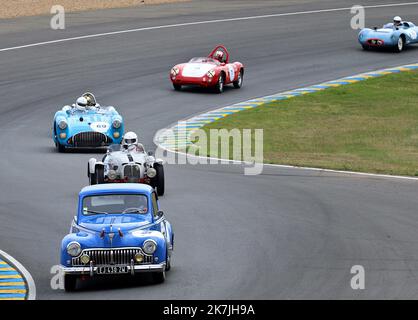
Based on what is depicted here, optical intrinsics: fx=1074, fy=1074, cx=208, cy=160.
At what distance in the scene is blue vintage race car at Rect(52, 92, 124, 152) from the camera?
3153 centimetres

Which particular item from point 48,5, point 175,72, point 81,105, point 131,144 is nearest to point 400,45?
point 175,72

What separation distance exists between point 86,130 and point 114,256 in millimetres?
14804

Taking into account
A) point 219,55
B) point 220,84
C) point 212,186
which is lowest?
point 212,186

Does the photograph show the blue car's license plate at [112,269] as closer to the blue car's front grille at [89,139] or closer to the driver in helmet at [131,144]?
the driver in helmet at [131,144]

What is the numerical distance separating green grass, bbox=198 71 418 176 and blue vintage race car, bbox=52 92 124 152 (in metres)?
3.13

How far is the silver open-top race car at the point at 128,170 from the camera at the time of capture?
81.9 feet

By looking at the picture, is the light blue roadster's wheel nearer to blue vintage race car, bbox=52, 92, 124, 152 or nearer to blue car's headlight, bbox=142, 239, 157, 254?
blue vintage race car, bbox=52, 92, 124, 152

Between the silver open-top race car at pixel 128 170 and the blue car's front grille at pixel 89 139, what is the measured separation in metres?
6.11

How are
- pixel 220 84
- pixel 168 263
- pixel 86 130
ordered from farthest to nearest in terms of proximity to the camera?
1. pixel 220 84
2. pixel 86 130
3. pixel 168 263

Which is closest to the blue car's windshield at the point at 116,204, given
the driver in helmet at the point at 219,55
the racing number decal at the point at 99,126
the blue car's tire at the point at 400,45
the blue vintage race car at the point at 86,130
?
the blue vintage race car at the point at 86,130

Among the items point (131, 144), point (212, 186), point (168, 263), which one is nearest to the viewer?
point (168, 263)

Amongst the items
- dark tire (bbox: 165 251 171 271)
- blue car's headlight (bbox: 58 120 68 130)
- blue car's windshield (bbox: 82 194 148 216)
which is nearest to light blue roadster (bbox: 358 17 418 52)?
blue car's headlight (bbox: 58 120 68 130)

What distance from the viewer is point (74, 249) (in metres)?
17.2

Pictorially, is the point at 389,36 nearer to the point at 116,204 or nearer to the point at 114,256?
the point at 116,204
